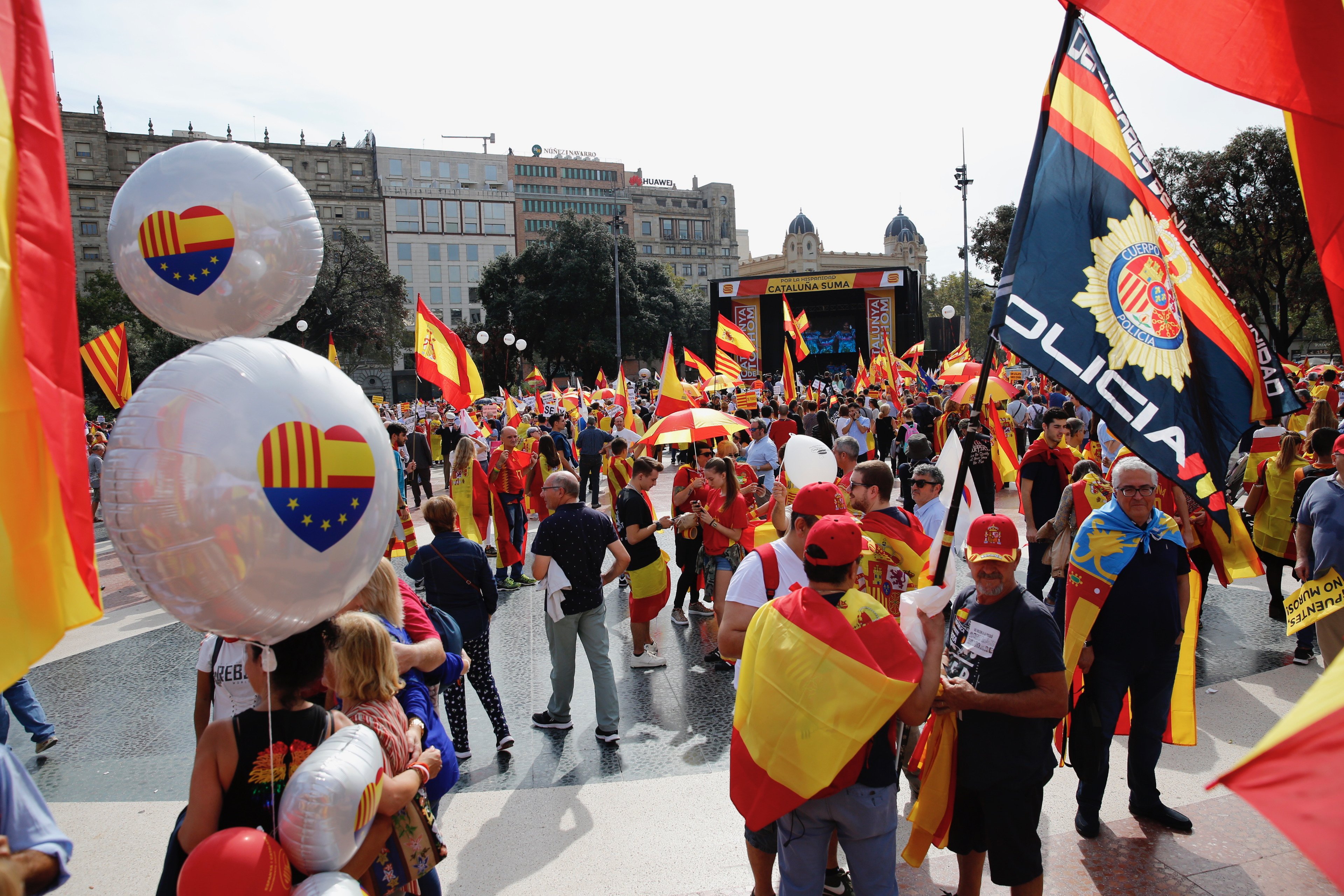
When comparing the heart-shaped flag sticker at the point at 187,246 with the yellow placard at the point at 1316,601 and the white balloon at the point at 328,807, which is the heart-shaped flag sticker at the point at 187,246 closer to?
the white balloon at the point at 328,807

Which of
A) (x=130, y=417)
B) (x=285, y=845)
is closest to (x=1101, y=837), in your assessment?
(x=285, y=845)

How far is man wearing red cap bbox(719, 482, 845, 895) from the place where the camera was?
3443mm

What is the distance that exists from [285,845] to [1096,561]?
3.77 metres

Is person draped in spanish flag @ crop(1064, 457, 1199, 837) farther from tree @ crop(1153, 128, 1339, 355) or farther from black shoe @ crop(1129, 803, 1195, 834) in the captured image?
tree @ crop(1153, 128, 1339, 355)

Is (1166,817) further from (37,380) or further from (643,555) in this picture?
(37,380)

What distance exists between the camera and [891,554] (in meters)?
4.56

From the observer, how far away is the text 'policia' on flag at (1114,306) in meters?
3.20

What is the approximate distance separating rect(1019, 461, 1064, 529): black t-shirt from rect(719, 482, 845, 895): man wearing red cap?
449 cm

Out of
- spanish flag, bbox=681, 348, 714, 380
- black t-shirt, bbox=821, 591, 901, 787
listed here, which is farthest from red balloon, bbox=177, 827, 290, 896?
spanish flag, bbox=681, 348, 714, 380

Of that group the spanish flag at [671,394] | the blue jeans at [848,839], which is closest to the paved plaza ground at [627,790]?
the blue jeans at [848,839]

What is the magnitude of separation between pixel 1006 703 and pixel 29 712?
612 centimetres

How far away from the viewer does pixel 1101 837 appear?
13.7 feet

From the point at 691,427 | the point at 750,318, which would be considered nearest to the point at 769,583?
the point at 691,427

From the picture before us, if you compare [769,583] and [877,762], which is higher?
[769,583]
